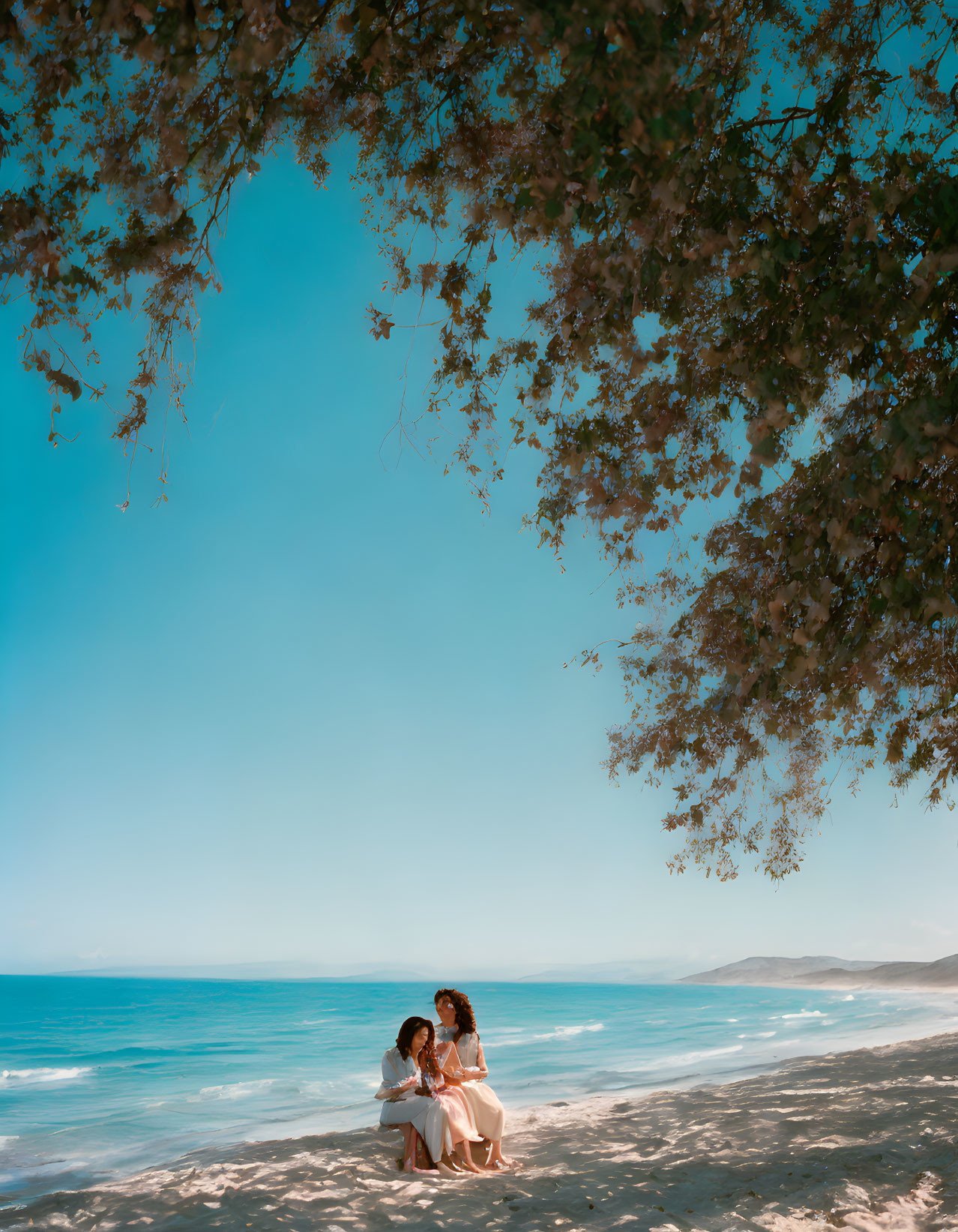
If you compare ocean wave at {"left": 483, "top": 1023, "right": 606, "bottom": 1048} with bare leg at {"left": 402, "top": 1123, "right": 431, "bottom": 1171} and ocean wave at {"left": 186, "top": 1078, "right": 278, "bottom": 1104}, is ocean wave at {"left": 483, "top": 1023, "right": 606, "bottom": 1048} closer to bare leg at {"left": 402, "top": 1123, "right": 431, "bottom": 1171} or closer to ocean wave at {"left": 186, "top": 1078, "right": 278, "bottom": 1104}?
ocean wave at {"left": 186, "top": 1078, "right": 278, "bottom": 1104}

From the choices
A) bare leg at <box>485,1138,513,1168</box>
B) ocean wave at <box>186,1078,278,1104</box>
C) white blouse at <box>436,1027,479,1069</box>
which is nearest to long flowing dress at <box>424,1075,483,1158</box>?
bare leg at <box>485,1138,513,1168</box>

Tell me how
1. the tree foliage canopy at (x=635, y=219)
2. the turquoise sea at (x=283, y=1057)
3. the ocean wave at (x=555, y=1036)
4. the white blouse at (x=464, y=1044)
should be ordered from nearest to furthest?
1. the tree foliage canopy at (x=635, y=219)
2. the white blouse at (x=464, y=1044)
3. the turquoise sea at (x=283, y=1057)
4. the ocean wave at (x=555, y=1036)

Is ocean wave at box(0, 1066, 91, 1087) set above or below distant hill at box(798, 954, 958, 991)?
above

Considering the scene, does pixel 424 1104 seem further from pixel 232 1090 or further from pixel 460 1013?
pixel 232 1090

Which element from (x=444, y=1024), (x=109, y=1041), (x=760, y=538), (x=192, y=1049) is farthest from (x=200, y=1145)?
(x=109, y=1041)

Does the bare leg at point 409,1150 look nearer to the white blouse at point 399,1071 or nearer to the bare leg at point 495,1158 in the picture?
the white blouse at point 399,1071

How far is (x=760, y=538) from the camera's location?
19.6 ft

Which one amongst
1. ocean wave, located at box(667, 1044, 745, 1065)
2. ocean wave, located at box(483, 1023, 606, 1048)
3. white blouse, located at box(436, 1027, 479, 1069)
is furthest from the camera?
ocean wave, located at box(483, 1023, 606, 1048)

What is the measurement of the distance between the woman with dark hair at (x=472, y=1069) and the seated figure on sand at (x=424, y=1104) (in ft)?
0.28

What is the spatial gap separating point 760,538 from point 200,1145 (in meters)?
10.7

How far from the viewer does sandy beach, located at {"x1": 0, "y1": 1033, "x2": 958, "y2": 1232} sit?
472 centimetres

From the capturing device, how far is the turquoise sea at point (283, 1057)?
13359 mm

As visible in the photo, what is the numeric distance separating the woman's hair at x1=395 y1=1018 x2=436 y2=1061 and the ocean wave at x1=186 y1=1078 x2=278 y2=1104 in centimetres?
1409

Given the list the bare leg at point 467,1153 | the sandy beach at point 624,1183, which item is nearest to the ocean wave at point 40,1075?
the sandy beach at point 624,1183
